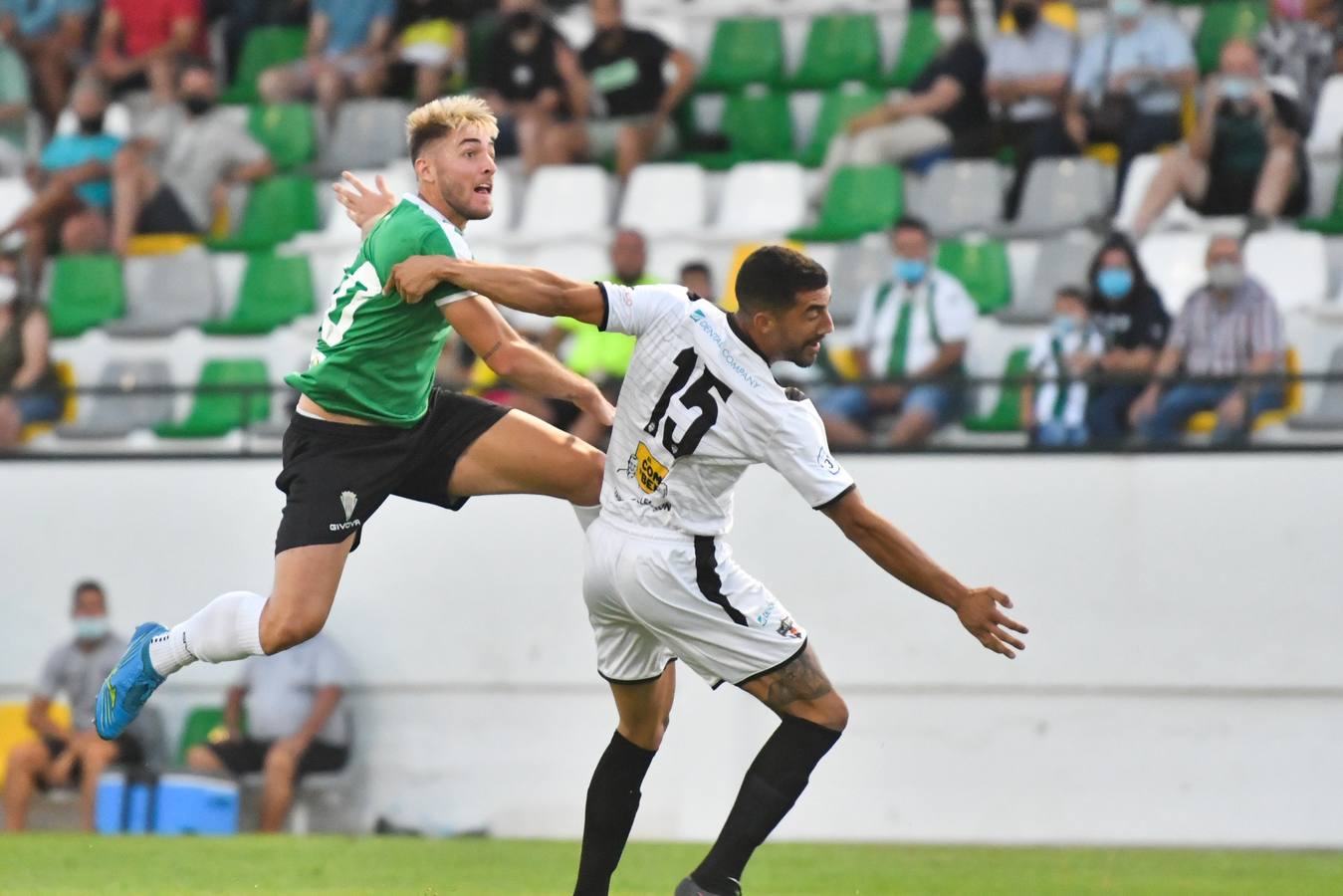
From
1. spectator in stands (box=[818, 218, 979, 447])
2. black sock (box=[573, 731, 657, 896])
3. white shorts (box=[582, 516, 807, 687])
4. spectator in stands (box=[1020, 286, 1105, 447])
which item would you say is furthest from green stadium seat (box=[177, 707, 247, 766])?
white shorts (box=[582, 516, 807, 687])

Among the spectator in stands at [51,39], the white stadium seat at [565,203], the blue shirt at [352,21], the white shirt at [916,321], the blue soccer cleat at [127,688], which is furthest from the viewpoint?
the spectator in stands at [51,39]

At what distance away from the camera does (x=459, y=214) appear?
6.93m

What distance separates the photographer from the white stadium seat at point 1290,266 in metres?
12.0

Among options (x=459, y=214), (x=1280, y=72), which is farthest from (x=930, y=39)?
(x=459, y=214)

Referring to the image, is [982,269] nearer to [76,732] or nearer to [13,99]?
[76,732]

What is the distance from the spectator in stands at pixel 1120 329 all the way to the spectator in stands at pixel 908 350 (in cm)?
73

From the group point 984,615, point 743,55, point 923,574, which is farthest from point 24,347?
point 984,615

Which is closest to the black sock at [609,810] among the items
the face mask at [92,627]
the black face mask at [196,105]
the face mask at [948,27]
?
the face mask at [92,627]

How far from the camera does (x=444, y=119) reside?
6.90 m

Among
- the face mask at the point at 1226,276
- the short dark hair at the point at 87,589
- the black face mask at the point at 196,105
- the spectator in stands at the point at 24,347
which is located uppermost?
the black face mask at the point at 196,105

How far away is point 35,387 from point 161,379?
802 millimetres

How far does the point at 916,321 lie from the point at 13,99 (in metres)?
8.11

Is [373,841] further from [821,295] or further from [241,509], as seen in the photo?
[821,295]

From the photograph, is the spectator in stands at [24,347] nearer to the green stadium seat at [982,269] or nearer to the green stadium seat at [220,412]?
the green stadium seat at [220,412]
